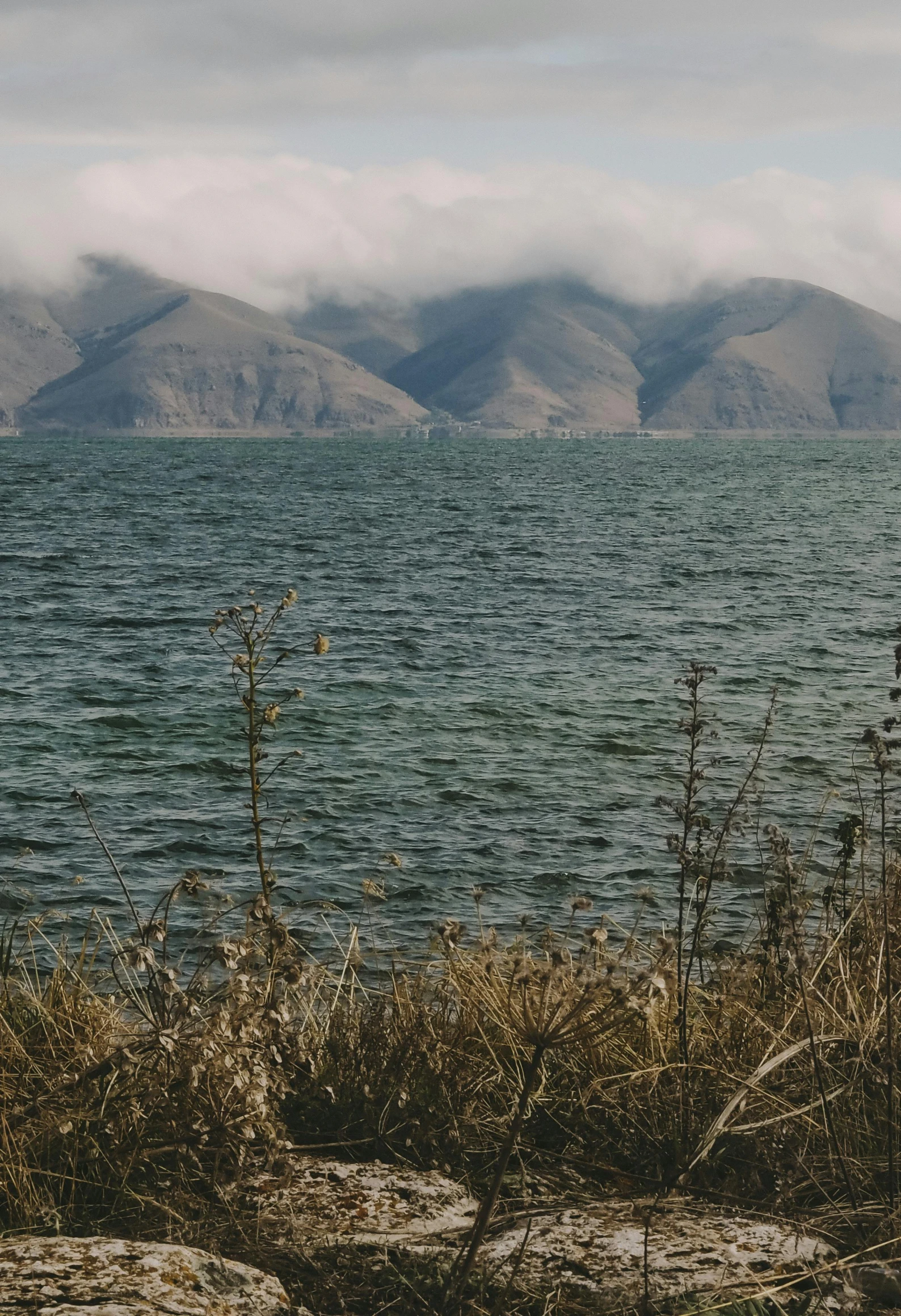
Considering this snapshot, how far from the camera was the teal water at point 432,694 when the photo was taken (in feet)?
45.6

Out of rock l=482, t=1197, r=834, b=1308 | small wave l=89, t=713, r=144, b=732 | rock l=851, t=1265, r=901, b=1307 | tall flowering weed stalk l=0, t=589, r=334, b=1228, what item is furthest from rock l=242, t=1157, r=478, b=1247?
small wave l=89, t=713, r=144, b=732

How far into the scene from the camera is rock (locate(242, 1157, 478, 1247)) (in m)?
3.78

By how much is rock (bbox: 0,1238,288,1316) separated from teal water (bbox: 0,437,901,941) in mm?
8488

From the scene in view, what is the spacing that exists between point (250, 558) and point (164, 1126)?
131ft

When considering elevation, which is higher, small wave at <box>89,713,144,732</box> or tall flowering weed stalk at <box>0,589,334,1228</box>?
tall flowering weed stalk at <box>0,589,334,1228</box>

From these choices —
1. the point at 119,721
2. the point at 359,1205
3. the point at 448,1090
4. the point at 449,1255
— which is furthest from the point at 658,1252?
the point at 119,721

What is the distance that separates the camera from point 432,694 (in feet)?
70.9

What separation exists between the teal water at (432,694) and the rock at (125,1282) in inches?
334

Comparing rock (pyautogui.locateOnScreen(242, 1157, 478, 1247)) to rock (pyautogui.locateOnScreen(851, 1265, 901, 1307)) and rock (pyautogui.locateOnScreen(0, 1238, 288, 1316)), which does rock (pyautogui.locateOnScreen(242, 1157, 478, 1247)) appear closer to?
rock (pyautogui.locateOnScreen(0, 1238, 288, 1316))

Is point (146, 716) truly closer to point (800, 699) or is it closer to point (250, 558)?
point (800, 699)

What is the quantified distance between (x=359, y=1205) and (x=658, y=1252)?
0.96 meters

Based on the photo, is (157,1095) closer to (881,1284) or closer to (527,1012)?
(527,1012)

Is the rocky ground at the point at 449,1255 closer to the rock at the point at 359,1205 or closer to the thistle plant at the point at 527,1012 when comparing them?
the rock at the point at 359,1205

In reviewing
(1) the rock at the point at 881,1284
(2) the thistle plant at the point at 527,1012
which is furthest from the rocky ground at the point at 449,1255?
(2) the thistle plant at the point at 527,1012
